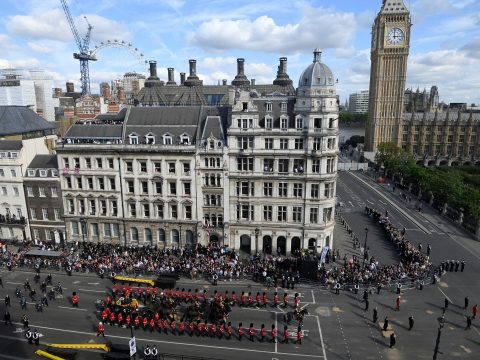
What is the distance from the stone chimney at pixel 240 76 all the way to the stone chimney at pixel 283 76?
9820 mm

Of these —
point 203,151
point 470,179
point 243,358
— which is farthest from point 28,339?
point 470,179

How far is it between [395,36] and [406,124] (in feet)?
110

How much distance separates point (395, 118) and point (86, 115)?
11121 cm

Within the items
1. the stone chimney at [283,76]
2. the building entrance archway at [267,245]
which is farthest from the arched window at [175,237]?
the stone chimney at [283,76]

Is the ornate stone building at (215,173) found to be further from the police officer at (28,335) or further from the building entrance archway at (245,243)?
the police officer at (28,335)

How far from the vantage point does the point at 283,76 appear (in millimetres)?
116625

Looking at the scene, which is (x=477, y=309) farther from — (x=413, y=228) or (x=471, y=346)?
(x=413, y=228)

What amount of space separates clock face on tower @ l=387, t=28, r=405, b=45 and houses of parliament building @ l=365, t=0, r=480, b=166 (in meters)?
2.04

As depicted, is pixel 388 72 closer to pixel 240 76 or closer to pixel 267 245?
pixel 240 76

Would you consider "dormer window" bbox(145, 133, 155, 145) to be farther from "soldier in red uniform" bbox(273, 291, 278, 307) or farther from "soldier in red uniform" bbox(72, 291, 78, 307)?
"soldier in red uniform" bbox(273, 291, 278, 307)

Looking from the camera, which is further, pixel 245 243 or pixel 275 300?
pixel 245 243

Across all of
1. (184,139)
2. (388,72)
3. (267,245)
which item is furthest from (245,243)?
(388,72)

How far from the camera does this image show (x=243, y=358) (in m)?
30.6

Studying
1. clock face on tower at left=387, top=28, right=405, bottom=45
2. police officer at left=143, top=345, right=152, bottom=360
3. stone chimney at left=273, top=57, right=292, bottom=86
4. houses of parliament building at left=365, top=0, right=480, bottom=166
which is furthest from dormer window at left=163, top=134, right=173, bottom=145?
clock face on tower at left=387, top=28, right=405, bottom=45
